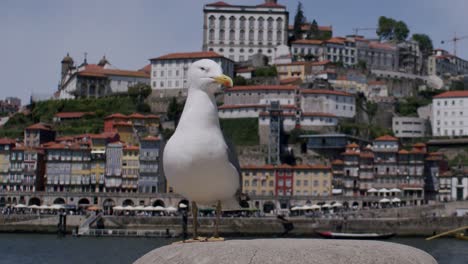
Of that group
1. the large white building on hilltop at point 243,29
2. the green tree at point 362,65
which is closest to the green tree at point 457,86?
the green tree at point 362,65

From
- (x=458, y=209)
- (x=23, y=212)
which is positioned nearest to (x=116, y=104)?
(x=23, y=212)

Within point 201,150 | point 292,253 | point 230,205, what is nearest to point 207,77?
point 201,150

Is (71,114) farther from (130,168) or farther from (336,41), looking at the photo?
(336,41)

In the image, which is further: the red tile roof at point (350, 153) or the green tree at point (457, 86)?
the green tree at point (457, 86)

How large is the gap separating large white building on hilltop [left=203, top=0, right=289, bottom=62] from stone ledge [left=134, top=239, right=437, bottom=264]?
11119cm

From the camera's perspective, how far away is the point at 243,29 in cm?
11912

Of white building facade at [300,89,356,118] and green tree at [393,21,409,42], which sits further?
green tree at [393,21,409,42]

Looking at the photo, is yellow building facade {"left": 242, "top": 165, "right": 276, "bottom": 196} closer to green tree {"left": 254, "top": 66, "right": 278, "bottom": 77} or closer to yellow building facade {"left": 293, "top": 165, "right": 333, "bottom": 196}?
yellow building facade {"left": 293, "top": 165, "right": 333, "bottom": 196}

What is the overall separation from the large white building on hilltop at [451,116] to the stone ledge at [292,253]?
97631 millimetres

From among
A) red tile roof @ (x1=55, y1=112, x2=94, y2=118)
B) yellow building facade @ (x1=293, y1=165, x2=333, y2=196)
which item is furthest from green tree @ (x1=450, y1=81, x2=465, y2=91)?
red tile roof @ (x1=55, y1=112, x2=94, y2=118)

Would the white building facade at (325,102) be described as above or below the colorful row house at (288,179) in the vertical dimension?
above

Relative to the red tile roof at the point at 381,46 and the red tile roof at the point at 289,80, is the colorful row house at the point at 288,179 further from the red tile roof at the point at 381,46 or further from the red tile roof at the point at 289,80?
the red tile roof at the point at 381,46

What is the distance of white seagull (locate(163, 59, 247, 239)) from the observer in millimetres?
8539

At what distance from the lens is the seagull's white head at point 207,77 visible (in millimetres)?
8648
